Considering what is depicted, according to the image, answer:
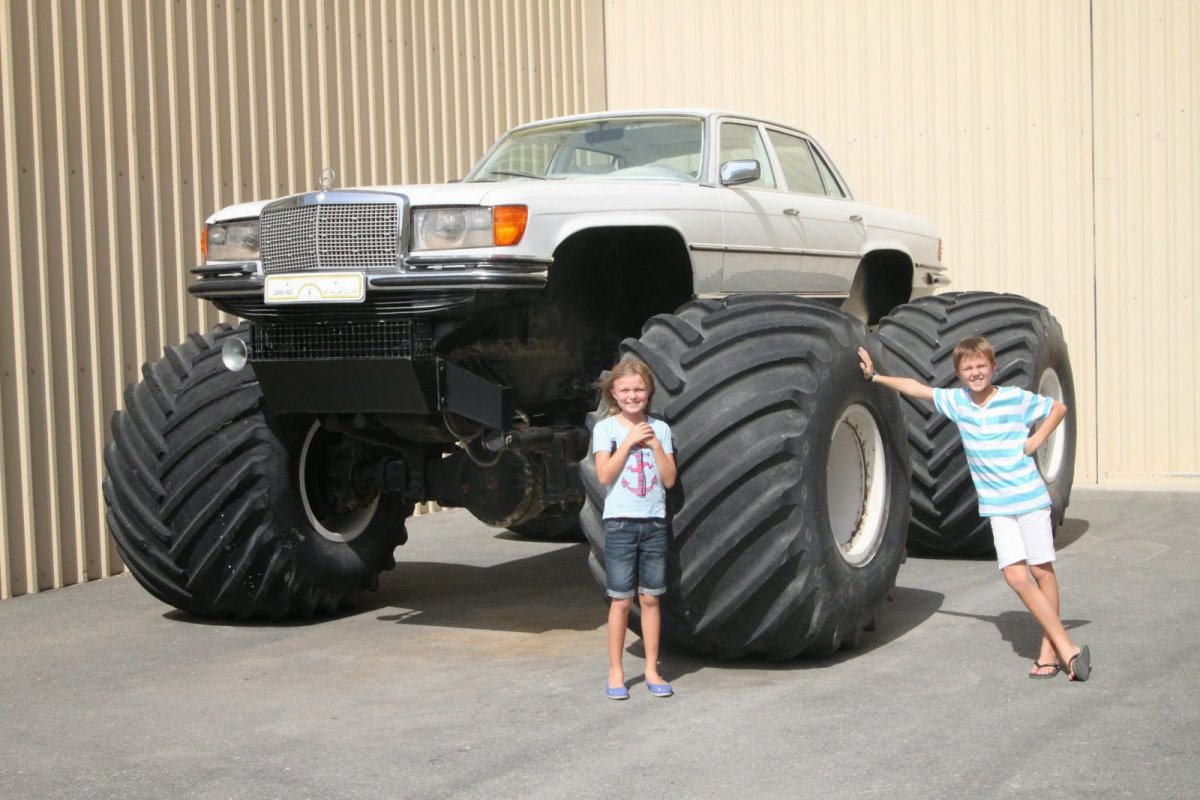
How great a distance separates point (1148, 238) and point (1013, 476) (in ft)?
22.3

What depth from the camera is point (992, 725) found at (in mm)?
4824

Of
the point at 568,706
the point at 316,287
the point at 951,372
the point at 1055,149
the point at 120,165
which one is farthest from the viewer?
the point at 1055,149

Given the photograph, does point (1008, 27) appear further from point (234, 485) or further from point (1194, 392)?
point (234, 485)

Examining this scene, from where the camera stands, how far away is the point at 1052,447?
362 inches

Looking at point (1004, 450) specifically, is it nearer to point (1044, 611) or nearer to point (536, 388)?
point (1044, 611)

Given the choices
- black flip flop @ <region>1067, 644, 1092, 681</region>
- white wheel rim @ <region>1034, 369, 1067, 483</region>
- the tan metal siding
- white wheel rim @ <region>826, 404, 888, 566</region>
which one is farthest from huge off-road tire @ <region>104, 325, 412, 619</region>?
the tan metal siding

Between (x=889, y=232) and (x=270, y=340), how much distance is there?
4190mm

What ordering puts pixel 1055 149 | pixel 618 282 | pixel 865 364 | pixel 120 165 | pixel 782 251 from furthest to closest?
pixel 1055 149 → pixel 120 165 → pixel 782 251 → pixel 618 282 → pixel 865 364

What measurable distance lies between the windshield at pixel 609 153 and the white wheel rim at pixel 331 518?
5.66 ft

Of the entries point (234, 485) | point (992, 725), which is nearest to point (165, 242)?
point (234, 485)

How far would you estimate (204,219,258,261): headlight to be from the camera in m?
6.39

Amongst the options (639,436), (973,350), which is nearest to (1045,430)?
(973,350)

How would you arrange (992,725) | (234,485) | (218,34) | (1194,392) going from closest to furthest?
(992,725)
(234,485)
(218,34)
(1194,392)

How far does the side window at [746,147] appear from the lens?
7.78 meters
